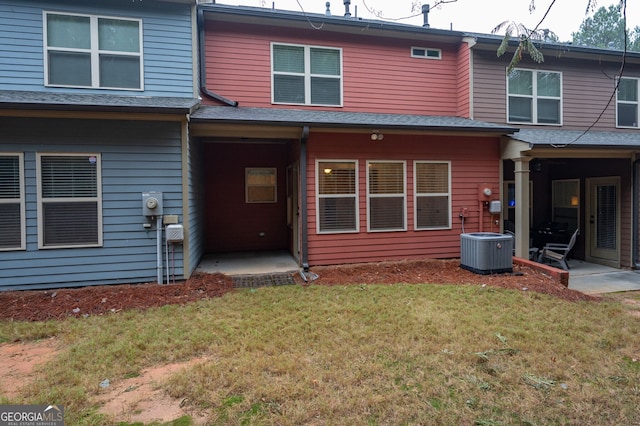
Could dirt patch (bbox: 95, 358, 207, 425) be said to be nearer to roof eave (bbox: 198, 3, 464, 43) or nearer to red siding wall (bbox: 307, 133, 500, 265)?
red siding wall (bbox: 307, 133, 500, 265)

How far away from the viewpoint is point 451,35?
823 cm

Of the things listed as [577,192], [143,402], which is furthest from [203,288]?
[577,192]

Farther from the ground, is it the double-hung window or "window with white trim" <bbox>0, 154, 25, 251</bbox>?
the double-hung window

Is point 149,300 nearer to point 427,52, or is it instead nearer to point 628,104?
point 427,52

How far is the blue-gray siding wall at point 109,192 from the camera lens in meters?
5.19

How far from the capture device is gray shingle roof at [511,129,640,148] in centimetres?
693

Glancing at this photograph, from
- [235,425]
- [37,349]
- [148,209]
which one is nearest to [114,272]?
[148,209]

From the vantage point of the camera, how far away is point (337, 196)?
687cm

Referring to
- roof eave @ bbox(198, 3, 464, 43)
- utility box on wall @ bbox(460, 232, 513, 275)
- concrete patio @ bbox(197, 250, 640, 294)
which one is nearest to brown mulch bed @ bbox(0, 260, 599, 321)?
utility box on wall @ bbox(460, 232, 513, 275)

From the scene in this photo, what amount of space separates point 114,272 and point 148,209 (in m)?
1.13

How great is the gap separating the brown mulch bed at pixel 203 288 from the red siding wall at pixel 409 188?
318mm

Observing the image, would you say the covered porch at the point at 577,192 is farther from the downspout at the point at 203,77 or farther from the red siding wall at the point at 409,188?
the downspout at the point at 203,77

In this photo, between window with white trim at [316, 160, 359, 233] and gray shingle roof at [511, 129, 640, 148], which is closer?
window with white trim at [316, 160, 359, 233]

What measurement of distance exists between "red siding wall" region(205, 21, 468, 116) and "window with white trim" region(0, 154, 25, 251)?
362 centimetres
